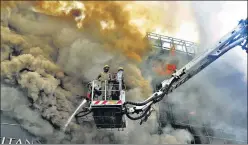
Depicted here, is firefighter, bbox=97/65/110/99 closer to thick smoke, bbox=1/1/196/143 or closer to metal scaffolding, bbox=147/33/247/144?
thick smoke, bbox=1/1/196/143

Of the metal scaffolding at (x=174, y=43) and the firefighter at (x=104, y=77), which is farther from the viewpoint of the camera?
the metal scaffolding at (x=174, y=43)

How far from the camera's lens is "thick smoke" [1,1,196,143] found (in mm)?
13938

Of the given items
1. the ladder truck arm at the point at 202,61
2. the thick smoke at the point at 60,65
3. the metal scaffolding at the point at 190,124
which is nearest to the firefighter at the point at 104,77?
the ladder truck arm at the point at 202,61

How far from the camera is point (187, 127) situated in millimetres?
16266

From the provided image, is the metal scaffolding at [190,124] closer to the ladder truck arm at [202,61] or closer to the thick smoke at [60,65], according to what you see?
the thick smoke at [60,65]

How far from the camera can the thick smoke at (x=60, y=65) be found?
45.7 ft

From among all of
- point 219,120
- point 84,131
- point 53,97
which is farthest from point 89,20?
point 219,120

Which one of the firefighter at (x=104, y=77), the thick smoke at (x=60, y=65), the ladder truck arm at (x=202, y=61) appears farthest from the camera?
the thick smoke at (x=60, y=65)

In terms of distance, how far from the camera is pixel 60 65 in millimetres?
15336

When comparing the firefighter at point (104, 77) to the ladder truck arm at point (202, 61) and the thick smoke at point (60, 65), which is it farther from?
the thick smoke at point (60, 65)

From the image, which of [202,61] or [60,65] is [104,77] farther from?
[60,65]

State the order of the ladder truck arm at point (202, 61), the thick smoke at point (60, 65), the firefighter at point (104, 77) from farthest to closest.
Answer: the thick smoke at point (60, 65) → the ladder truck arm at point (202, 61) → the firefighter at point (104, 77)

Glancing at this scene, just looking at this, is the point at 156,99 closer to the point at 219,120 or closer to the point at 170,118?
the point at 170,118

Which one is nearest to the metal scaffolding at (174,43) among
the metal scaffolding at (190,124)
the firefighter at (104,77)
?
the metal scaffolding at (190,124)
